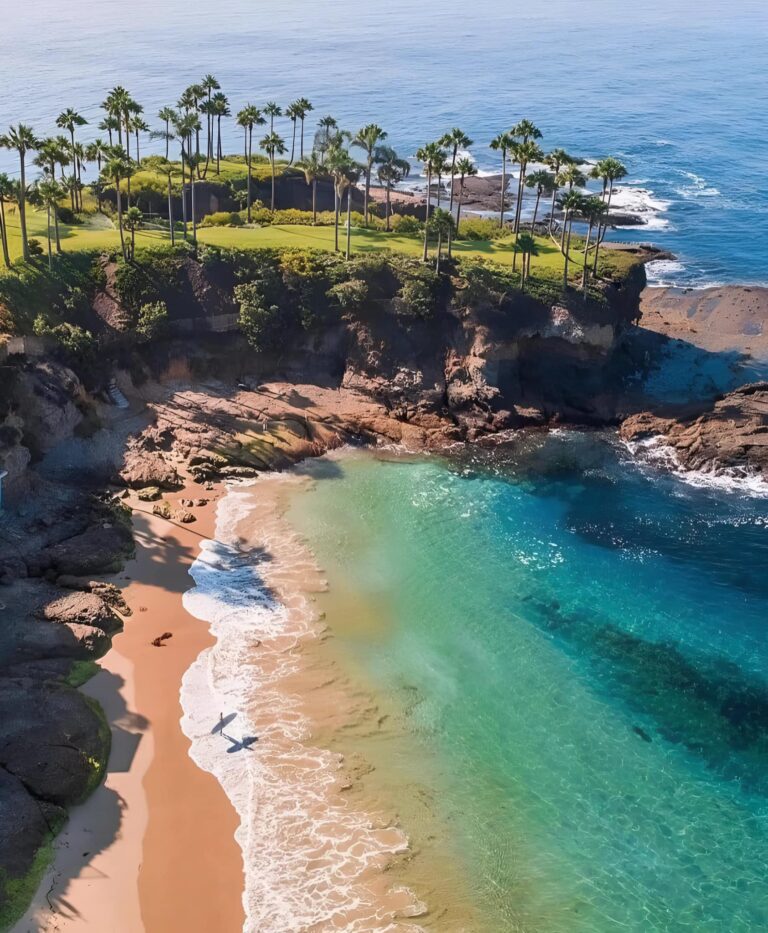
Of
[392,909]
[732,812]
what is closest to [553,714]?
[732,812]

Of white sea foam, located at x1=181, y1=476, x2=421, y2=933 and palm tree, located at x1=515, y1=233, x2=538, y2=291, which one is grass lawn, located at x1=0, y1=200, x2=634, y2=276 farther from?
white sea foam, located at x1=181, y1=476, x2=421, y2=933

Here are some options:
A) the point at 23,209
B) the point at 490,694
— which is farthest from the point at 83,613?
the point at 23,209

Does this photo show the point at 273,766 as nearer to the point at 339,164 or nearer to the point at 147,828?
the point at 147,828

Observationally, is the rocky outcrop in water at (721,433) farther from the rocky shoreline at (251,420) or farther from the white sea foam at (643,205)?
the white sea foam at (643,205)

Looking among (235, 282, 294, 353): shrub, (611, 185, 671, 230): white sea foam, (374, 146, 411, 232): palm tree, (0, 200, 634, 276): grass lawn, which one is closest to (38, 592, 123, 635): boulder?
(235, 282, 294, 353): shrub

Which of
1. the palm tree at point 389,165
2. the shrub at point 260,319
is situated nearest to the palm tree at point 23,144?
the shrub at point 260,319
